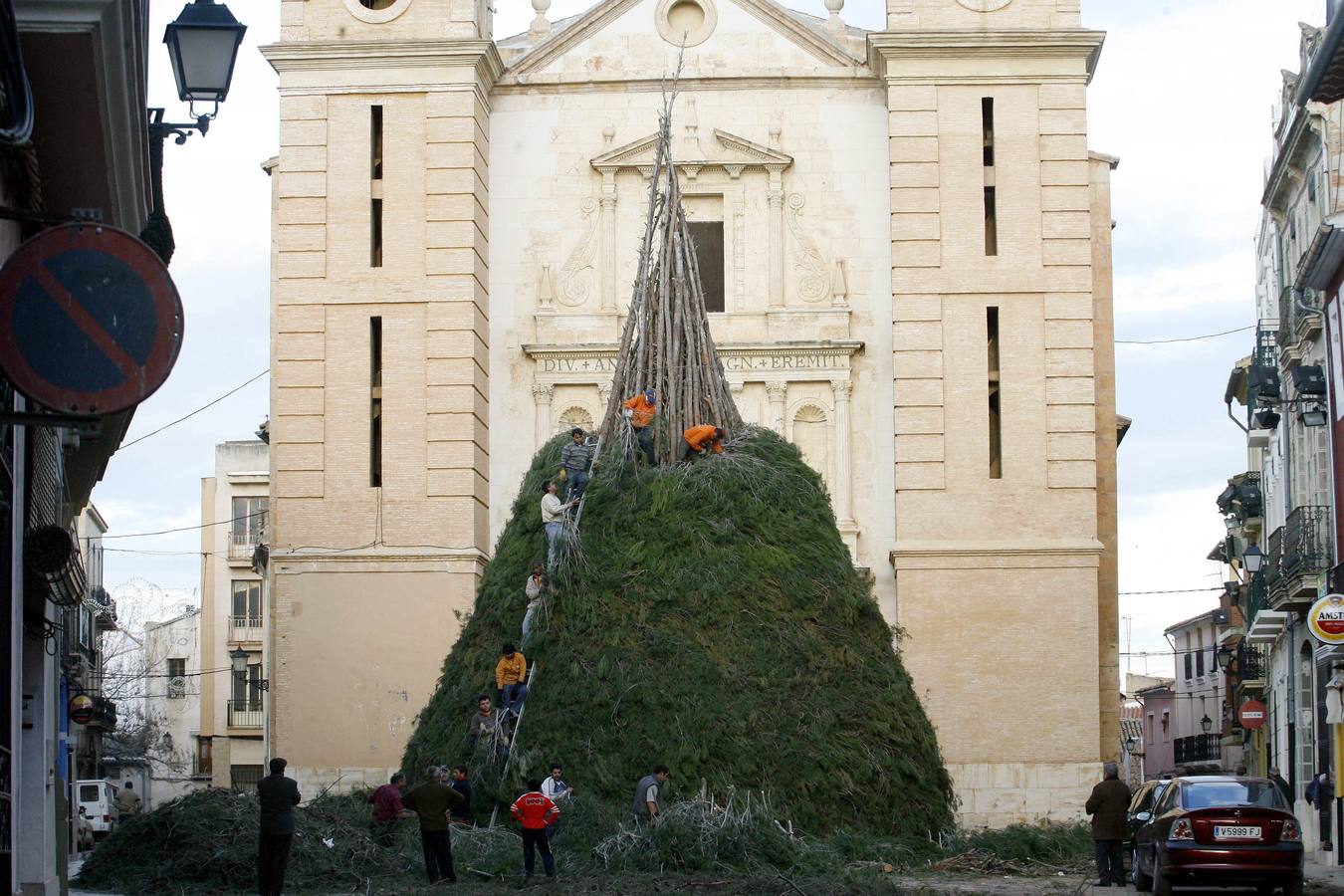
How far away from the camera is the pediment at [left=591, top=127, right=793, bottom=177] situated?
35938 mm

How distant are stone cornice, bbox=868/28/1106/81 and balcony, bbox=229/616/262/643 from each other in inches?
1309

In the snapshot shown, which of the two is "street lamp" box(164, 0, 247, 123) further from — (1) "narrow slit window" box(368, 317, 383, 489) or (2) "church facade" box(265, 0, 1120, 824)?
(1) "narrow slit window" box(368, 317, 383, 489)

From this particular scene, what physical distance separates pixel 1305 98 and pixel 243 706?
46.8 metres

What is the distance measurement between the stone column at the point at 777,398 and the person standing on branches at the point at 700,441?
49.1 feet

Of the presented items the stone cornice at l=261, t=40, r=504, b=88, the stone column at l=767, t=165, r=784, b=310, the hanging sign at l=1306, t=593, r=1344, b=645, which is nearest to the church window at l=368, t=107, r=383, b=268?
the stone cornice at l=261, t=40, r=504, b=88

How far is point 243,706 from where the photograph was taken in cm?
6169

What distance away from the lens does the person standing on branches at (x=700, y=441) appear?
65.9 feet

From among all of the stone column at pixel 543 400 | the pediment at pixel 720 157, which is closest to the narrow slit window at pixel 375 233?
the stone column at pixel 543 400

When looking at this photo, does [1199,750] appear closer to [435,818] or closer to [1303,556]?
[1303,556]

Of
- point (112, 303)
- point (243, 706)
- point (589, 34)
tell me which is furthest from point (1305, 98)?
point (243, 706)

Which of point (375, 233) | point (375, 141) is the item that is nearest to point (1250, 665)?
point (375, 233)

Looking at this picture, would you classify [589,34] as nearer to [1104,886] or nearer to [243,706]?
[1104,886]

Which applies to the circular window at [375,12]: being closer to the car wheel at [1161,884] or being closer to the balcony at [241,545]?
the car wheel at [1161,884]

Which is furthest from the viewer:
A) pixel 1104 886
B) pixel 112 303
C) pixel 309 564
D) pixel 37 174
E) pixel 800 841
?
pixel 309 564
